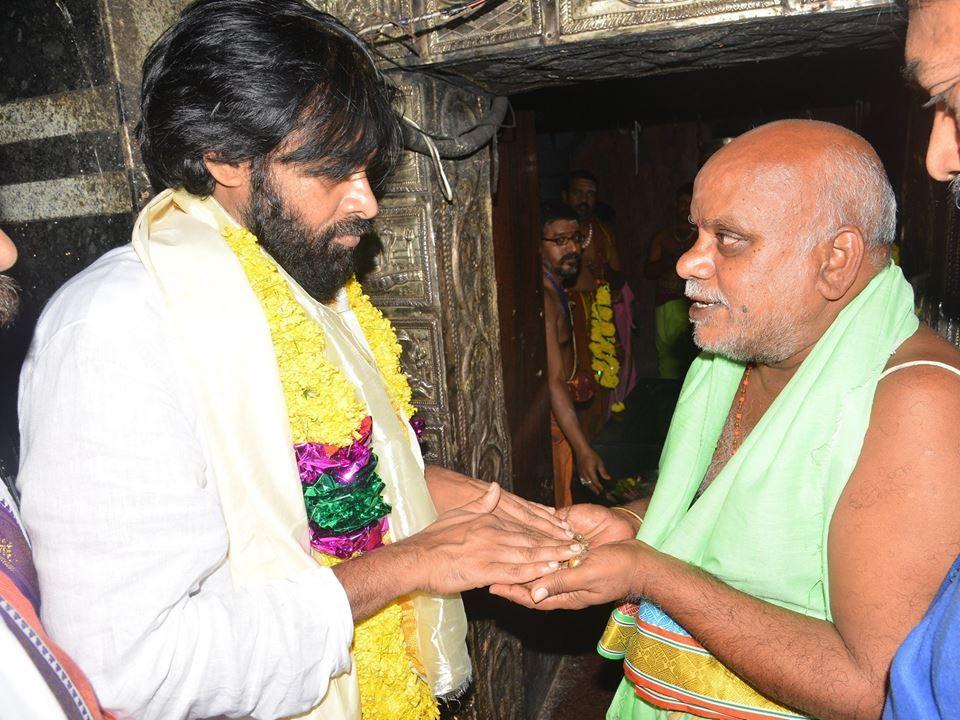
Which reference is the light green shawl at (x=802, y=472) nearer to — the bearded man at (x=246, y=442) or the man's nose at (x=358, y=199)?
the bearded man at (x=246, y=442)

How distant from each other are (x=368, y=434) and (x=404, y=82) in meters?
1.33

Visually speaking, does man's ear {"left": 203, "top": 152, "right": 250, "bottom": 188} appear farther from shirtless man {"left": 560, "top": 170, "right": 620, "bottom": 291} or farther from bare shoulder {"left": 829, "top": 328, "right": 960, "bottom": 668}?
shirtless man {"left": 560, "top": 170, "right": 620, "bottom": 291}

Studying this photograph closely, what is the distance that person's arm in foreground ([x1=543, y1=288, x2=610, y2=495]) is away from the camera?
454cm

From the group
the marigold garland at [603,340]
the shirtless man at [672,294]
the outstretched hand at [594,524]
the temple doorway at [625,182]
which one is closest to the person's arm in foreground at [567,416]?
the temple doorway at [625,182]

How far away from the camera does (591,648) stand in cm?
445

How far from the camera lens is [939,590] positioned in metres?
1.23

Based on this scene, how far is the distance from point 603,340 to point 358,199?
4.53m

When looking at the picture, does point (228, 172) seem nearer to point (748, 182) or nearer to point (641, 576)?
point (748, 182)

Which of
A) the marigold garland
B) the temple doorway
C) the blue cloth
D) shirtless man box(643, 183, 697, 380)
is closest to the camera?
the blue cloth

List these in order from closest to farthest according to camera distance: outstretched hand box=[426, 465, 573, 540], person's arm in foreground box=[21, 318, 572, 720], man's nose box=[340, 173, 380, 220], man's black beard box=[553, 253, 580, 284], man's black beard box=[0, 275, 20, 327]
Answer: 1. person's arm in foreground box=[21, 318, 572, 720]
2. man's black beard box=[0, 275, 20, 327]
3. man's nose box=[340, 173, 380, 220]
4. outstretched hand box=[426, 465, 573, 540]
5. man's black beard box=[553, 253, 580, 284]

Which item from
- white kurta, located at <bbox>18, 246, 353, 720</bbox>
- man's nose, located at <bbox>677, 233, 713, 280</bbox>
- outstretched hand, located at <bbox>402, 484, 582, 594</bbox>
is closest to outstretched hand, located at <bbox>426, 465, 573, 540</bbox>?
outstretched hand, located at <bbox>402, 484, 582, 594</bbox>

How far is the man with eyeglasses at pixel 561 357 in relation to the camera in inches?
180

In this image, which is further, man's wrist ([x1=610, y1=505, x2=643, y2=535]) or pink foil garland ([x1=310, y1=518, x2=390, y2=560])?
man's wrist ([x1=610, y1=505, x2=643, y2=535])

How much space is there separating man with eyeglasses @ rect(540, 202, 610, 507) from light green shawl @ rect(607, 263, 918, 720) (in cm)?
265
